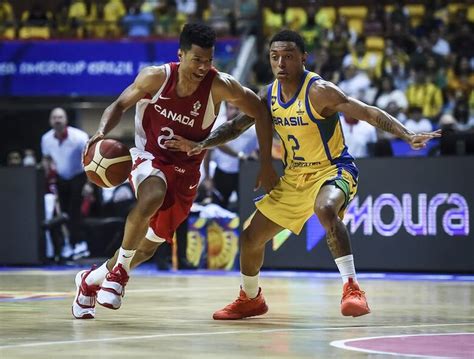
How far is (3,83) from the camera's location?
65.8 feet

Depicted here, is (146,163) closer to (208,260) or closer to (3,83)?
(208,260)

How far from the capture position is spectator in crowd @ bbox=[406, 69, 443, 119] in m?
17.4

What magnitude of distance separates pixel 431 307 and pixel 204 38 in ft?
8.96

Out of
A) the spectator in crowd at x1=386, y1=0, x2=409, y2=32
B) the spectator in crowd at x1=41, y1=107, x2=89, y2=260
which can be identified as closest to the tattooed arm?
the spectator in crowd at x1=41, y1=107, x2=89, y2=260

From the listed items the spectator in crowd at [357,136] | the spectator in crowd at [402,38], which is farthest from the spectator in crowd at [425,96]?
the spectator in crowd at [357,136]

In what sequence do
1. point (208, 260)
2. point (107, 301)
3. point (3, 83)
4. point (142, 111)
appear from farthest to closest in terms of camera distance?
1. point (3, 83)
2. point (208, 260)
3. point (142, 111)
4. point (107, 301)

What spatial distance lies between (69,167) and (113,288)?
735 centimetres

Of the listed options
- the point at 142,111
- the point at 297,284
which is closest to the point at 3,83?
the point at 297,284

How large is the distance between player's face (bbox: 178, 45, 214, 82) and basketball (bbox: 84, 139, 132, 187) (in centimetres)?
71

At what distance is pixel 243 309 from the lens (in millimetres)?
7504

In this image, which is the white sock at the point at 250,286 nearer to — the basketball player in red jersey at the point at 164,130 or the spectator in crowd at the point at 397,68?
the basketball player in red jersey at the point at 164,130

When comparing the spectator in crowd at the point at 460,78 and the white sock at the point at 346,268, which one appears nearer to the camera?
the white sock at the point at 346,268

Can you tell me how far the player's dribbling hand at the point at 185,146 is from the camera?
743 cm

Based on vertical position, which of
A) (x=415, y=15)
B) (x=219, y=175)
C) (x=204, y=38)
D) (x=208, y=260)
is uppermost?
(x=415, y=15)
